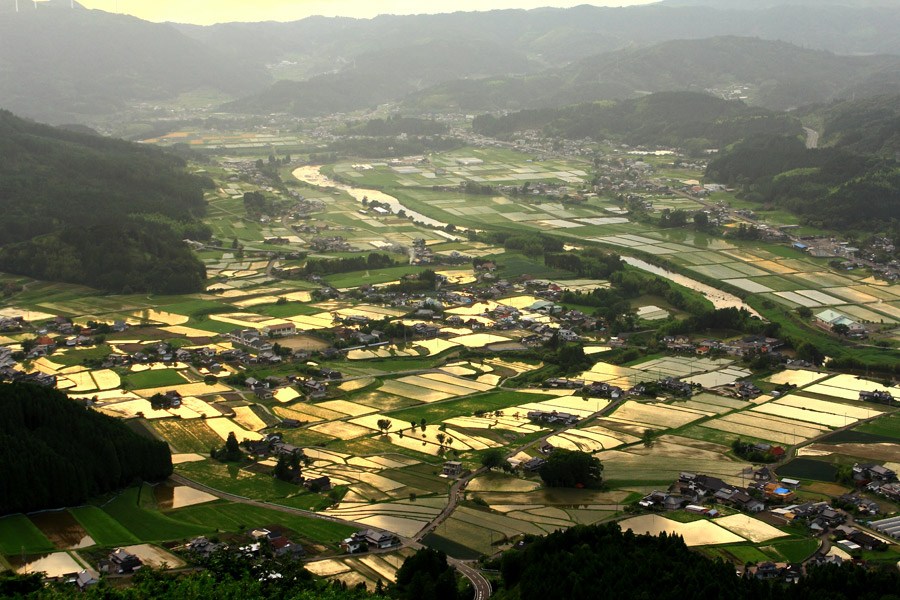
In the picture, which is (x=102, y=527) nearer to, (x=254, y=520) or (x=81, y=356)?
(x=254, y=520)

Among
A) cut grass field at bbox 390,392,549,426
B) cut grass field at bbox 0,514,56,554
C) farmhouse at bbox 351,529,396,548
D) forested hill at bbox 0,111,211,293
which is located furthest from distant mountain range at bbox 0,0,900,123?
farmhouse at bbox 351,529,396,548

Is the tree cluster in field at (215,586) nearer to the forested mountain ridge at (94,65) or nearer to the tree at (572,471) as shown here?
the tree at (572,471)

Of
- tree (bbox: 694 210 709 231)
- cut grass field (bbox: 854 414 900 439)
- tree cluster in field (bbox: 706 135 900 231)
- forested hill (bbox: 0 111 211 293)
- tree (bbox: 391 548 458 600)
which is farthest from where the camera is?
tree (bbox: 694 210 709 231)

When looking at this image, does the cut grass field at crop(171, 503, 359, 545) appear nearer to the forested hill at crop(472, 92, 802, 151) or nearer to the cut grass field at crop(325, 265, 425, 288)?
the cut grass field at crop(325, 265, 425, 288)

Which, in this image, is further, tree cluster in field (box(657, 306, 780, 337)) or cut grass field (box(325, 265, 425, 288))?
cut grass field (box(325, 265, 425, 288))

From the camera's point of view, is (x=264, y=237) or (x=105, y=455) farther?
(x=264, y=237)

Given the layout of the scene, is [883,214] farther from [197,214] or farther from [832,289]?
[197,214]

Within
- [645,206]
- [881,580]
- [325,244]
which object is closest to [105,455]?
[881,580]
